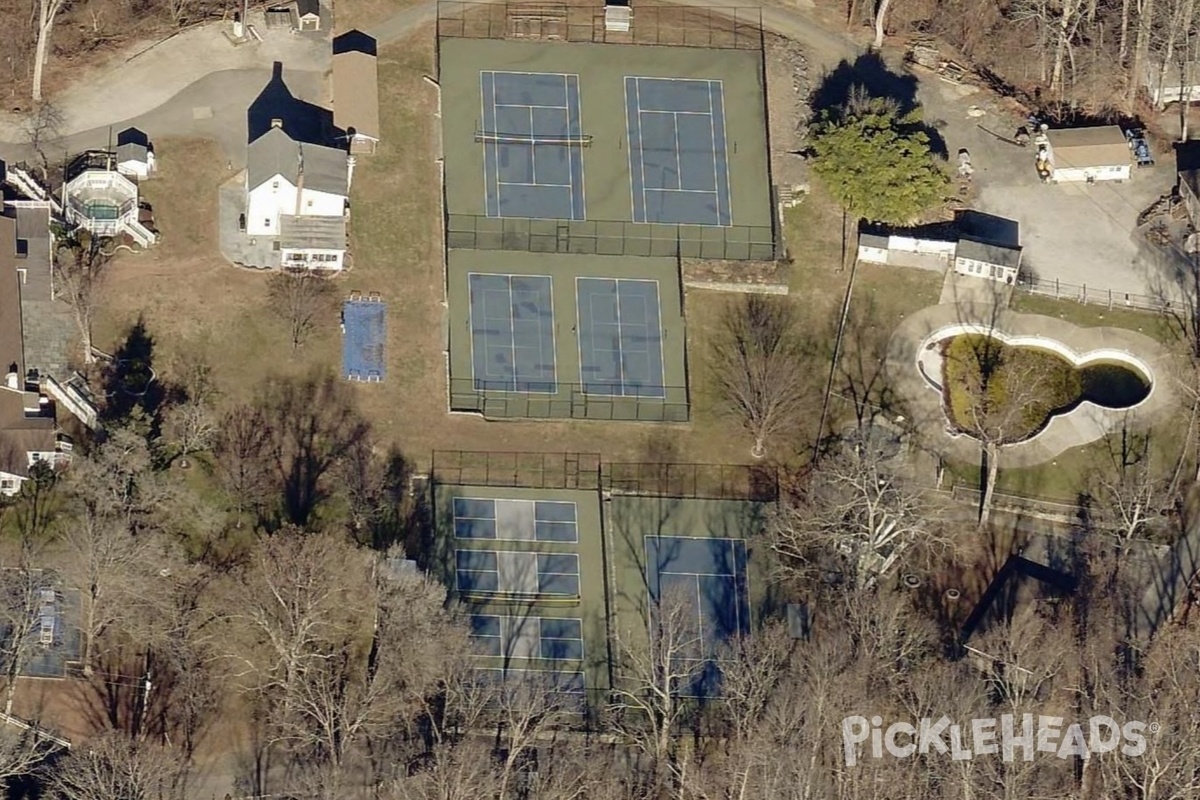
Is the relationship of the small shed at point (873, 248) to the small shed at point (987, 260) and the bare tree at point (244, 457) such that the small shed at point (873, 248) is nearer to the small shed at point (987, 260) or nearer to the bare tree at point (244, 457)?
the small shed at point (987, 260)

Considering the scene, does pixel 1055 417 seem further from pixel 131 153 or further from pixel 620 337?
pixel 131 153

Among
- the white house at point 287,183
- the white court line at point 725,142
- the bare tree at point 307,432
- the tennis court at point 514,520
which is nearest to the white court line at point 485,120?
the white house at point 287,183

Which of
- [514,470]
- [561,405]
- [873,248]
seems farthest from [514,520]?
[873,248]

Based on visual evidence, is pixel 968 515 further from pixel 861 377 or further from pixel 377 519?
pixel 377 519

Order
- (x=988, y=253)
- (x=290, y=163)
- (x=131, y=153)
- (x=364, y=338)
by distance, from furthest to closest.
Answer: (x=988, y=253)
(x=131, y=153)
(x=290, y=163)
(x=364, y=338)

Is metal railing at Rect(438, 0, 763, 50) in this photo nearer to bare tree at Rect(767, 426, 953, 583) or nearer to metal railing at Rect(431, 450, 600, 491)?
metal railing at Rect(431, 450, 600, 491)

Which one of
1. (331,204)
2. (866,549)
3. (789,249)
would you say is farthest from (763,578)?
(331,204)
